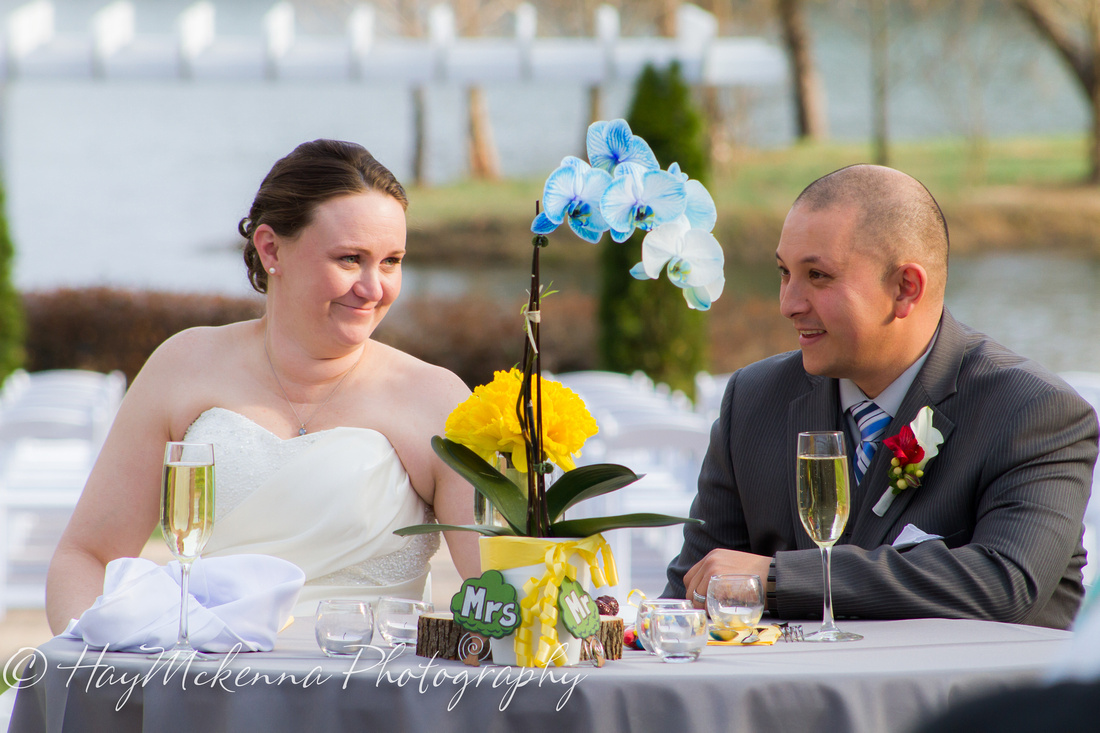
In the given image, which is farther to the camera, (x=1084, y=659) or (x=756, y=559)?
(x=756, y=559)

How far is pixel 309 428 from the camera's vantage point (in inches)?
114

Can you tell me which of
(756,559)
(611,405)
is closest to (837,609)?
(756,559)

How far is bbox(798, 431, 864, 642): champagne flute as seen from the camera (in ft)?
6.63

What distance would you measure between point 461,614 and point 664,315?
29.9ft

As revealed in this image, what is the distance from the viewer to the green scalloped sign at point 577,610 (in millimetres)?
1779

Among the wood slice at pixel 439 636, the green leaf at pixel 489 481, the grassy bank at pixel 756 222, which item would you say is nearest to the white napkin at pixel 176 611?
the wood slice at pixel 439 636

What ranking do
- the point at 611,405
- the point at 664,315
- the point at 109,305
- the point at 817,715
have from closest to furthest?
the point at 817,715, the point at 611,405, the point at 664,315, the point at 109,305

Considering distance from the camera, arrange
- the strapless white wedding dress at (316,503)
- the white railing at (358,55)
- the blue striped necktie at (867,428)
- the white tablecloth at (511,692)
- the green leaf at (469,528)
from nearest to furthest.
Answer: the white tablecloth at (511,692) < the green leaf at (469,528) < the blue striped necktie at (867,428) < the strapless white wedding dress at (316,503) < the white railing at (358,55)

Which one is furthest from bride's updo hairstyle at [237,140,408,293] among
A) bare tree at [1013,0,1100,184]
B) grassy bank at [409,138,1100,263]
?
bare tree at [1013,0,1100,184]

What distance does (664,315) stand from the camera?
35.5 feet

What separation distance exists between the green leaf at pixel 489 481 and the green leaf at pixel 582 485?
0.05 meters

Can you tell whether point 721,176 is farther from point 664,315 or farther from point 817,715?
point 817,715

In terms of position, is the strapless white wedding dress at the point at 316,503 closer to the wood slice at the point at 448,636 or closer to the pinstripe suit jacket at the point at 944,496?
the pinstripe suit jacket at the point at 944,496

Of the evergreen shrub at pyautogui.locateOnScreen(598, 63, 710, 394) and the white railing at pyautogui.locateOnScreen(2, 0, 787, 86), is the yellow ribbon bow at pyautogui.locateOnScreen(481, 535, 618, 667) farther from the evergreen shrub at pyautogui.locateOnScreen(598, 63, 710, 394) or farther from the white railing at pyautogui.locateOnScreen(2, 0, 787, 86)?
the white railing at pyautogui.locateOnScreen(2, 0, 787, 86)
